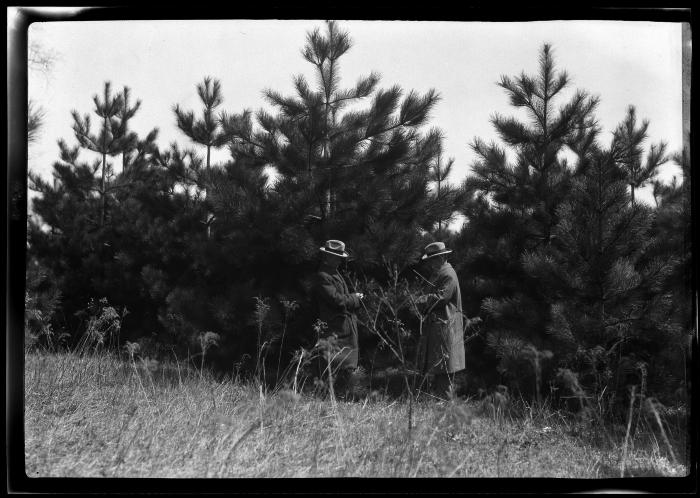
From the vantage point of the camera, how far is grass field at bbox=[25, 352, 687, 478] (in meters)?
3.06

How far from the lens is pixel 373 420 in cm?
396

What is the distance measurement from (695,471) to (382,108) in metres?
3.81

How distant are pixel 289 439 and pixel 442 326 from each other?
197 cm

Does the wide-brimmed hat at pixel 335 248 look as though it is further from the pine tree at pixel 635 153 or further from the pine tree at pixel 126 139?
the pine tree at pixel 126 139

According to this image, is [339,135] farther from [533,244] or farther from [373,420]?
[373,420]

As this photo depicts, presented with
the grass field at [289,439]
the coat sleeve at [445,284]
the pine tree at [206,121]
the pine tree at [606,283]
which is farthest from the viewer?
the pine tree at [206,121]

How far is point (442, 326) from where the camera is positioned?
503cm

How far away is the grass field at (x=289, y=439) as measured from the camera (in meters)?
3.06

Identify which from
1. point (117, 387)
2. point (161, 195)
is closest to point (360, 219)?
point (117, 387)

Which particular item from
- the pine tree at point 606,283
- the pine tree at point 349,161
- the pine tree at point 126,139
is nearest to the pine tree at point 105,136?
the pine tree at point 126,139

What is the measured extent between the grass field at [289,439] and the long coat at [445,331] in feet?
1.75

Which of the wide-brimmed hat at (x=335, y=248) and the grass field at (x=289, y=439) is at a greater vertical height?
the wide-brimmed hat at (x=335, y=248)

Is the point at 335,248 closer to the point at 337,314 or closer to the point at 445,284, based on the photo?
the point at 337,314

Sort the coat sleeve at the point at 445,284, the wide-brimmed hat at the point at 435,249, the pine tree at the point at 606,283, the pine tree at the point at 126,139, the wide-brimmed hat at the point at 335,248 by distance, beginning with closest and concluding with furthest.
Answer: the pine tree at the point at 606,283 < the coat sleeve at the point at 445,284 < the wide-brimmed hat at the point at 435,249 < the wide-brimmed hat at the point at 335,248 < the pine tree at the point at 126,139
